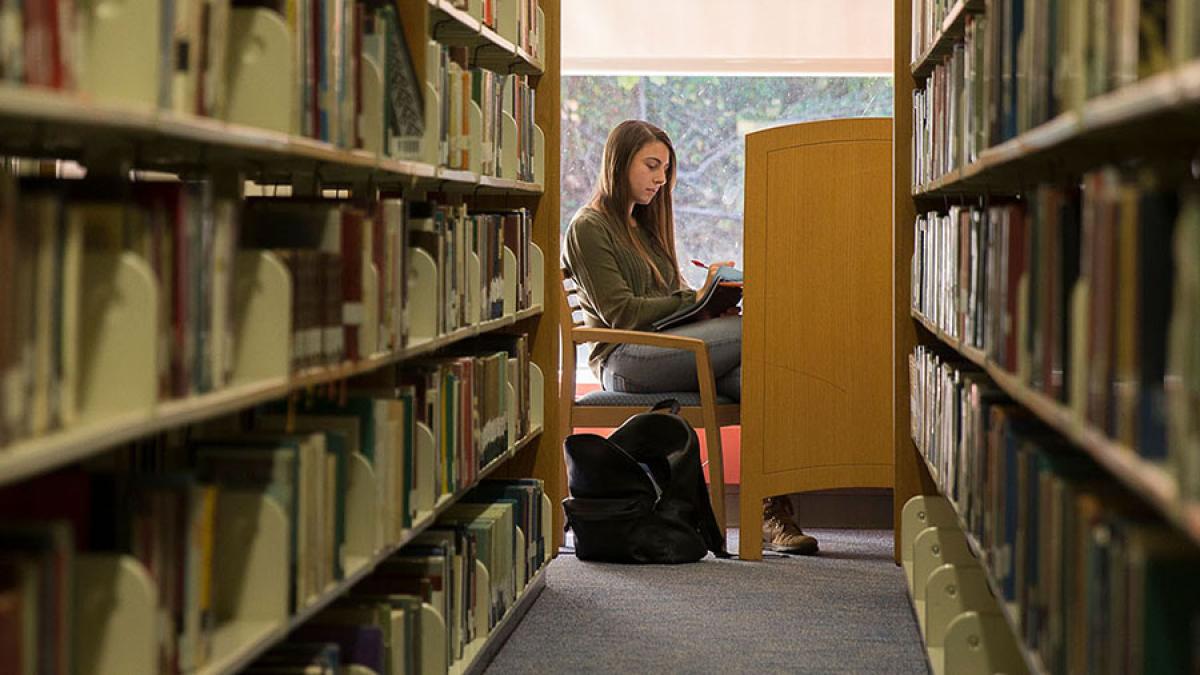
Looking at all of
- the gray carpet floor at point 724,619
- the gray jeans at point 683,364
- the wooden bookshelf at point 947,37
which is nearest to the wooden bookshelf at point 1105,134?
the wooden bookshelf at point 947,37

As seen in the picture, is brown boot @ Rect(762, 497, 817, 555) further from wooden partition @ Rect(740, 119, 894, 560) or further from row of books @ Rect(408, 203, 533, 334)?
row of books @ Rect(408, 203, 533, 334)

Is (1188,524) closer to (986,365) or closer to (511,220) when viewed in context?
(986,365)

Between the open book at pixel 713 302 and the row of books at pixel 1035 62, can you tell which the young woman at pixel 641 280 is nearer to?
the open book at pixel 713 302

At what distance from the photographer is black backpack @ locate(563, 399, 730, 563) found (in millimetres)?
4137

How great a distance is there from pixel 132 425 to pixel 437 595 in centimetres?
135

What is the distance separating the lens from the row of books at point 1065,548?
1.33 metres

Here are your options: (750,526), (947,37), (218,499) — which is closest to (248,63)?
(218,499)

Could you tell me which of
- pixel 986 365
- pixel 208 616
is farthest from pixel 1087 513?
pixel 208 616

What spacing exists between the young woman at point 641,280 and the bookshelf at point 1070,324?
1429mm

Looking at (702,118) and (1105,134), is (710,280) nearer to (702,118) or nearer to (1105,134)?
(702,118)

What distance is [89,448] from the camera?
134cm

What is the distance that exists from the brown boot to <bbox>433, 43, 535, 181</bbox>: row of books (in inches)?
55.1

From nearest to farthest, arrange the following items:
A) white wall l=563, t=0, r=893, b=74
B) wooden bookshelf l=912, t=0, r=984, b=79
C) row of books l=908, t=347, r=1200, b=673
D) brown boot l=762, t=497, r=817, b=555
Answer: row of books l=908, t=347, r=1200, b=673, wooden bookshelf l=912, t=0, r=984, b=79, brown boot l=762, t=497, r=817, b=555, white wall l=563, t=0, r=893, b=74

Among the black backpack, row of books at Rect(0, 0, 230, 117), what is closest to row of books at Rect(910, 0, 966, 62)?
the black backpack
